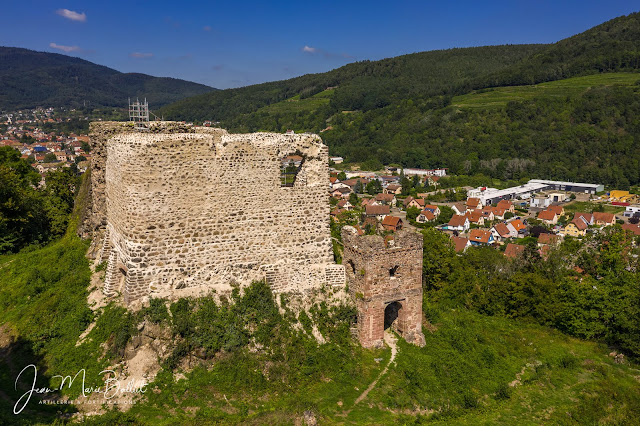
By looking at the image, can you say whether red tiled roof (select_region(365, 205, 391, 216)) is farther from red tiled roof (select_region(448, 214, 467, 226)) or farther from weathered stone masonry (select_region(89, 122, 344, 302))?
weathered stone masonry (select_region(89, 122, 344, 302))

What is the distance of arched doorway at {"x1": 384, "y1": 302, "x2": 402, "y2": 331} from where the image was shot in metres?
15.7

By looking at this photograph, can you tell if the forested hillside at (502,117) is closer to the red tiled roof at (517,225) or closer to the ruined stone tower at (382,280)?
the red tiled roof at (517,225)

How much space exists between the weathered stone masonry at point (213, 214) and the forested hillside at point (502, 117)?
4464 inches

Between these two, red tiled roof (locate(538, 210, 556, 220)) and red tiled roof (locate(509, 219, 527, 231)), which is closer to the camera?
red tiled roof (locate(509, 219, 527, 231))

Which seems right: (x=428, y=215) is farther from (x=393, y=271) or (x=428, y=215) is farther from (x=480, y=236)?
(x=393, y=271)

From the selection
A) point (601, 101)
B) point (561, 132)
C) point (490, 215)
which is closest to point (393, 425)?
point (490, 215)

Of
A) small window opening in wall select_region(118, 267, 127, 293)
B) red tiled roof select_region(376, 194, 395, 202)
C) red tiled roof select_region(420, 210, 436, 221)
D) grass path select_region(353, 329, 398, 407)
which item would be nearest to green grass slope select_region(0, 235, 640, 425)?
grass path select_region(353, 329, 398, 407)

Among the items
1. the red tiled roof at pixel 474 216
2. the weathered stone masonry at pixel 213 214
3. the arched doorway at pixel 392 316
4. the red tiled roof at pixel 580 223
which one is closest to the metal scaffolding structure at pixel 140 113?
the weathered stone masonry at pixel 213 214

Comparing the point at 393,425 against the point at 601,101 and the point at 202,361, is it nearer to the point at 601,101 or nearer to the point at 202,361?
the point at 202,361

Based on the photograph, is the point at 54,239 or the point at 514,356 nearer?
the point at 514,356

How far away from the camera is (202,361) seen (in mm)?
12336

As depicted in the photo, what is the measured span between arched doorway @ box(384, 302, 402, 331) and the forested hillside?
111 meters

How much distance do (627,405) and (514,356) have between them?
3.71m

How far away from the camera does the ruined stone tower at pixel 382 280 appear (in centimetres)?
1428
